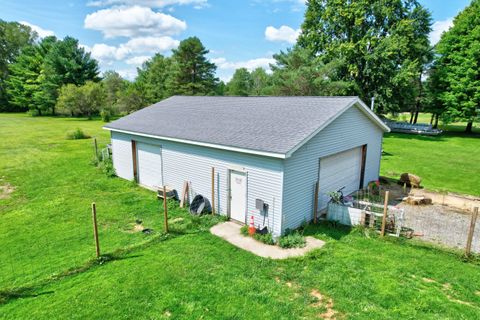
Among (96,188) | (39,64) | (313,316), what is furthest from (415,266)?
(39,64)

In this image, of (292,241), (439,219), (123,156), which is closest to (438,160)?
(439,219)

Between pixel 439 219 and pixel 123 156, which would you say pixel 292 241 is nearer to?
pixel 439 219

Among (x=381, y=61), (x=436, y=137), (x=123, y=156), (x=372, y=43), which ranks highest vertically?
(x=372, y=43)

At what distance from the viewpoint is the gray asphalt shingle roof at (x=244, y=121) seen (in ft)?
28.8

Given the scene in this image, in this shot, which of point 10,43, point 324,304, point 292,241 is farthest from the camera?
point 10,43

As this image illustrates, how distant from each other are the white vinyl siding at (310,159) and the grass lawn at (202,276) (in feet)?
2.83

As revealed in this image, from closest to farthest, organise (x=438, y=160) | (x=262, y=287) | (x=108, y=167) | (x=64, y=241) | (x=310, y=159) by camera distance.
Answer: (x=262, y=287)
(x=64, y=241)
(x=310, y=159)
(x=108, y=167)
(x=438, y=160)

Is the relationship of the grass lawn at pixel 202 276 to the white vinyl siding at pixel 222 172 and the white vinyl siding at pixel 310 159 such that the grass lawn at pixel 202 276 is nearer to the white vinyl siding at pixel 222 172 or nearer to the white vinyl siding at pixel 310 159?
the white vinyl siding at pixel 310 159

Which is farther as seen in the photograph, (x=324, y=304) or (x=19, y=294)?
(x=19, y=294)

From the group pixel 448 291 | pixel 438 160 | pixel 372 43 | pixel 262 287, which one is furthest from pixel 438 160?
pixel 262 287

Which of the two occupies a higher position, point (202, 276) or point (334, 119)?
point (334, 119)

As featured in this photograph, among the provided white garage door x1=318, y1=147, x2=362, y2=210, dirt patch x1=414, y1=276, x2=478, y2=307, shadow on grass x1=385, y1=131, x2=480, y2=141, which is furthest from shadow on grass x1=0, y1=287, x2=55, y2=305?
shadow on grass x1=385, y1=131, x2=480, y2=141

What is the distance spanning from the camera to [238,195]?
30.9 ft

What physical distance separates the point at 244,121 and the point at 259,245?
4.75 m
